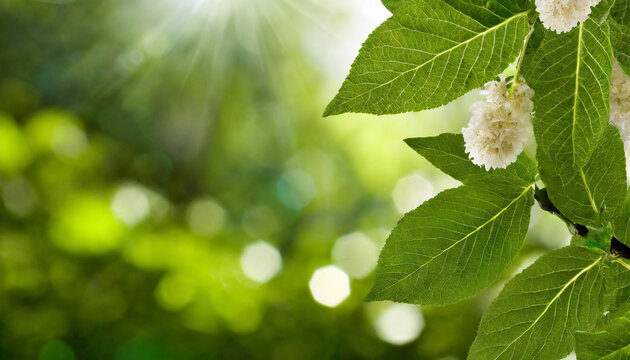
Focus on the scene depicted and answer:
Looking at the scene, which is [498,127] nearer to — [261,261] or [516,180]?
[516,180]

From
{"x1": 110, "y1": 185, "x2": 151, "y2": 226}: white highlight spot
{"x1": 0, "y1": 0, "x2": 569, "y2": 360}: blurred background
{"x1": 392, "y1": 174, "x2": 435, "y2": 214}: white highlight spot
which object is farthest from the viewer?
{"x1": 392, "y1": 174, "x2": 435, "y2": 214}: white highlight spot

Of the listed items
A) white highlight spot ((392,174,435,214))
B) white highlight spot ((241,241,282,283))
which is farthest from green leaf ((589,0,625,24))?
white highlight spot ((392,174,435,214))

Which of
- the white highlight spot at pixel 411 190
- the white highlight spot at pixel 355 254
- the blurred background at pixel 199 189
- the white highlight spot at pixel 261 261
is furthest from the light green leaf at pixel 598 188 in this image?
the white highlight spot at pixel 411 190

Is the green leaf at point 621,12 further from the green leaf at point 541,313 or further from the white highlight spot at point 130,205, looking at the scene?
the white highlight spot at point 130,205

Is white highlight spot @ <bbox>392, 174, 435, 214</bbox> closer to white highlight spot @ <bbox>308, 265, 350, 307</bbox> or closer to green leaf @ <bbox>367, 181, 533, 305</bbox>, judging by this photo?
white highlight spot @ <bbox>308, 265, 350, 307</bbox>

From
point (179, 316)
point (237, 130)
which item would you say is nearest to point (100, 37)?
point (237, 130)

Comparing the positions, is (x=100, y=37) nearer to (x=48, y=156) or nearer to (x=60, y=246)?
(x=48, y=156)

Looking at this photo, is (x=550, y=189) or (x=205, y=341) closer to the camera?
(x=550, y=189)
